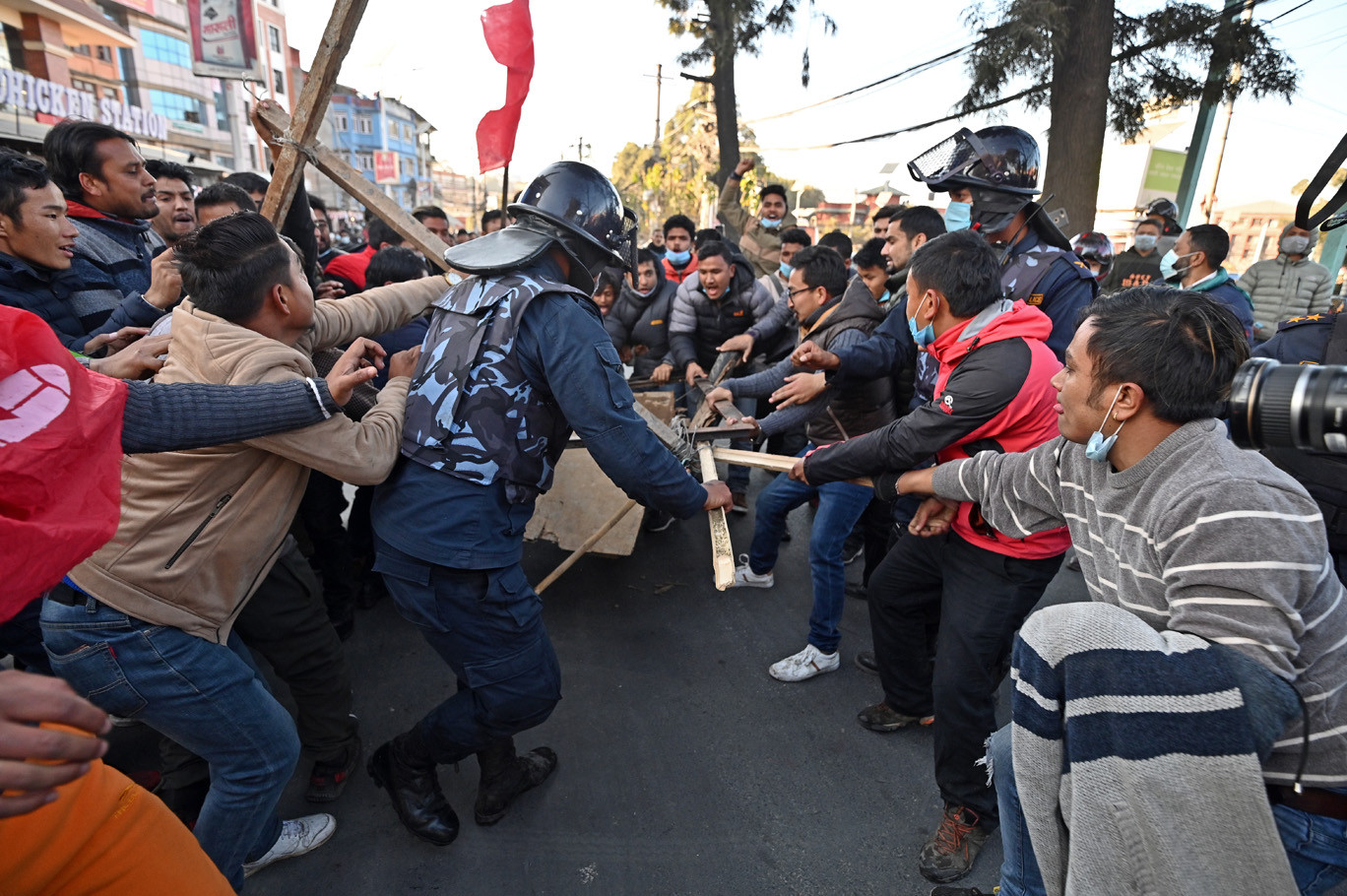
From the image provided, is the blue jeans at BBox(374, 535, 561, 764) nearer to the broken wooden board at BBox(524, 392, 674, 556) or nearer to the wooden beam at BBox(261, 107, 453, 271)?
the wooden beam at BBox(261, 107, 453, 271)

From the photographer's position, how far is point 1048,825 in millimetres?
1279

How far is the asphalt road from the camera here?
234 centimetres

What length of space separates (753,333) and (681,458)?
7.55ft

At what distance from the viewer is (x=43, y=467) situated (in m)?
1.07

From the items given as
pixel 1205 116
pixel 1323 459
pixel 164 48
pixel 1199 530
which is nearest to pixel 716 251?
pixel 1323 459

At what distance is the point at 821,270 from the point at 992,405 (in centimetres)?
184

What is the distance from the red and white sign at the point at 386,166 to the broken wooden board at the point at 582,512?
50.2 m

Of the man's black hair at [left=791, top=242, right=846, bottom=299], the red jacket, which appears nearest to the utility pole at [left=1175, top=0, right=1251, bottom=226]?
the man's black hair at [left=791, top=242, right=846, bottom=299]

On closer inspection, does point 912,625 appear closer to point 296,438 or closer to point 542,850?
point 542,850

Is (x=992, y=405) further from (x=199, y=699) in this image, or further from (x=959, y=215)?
(x=199, y=699)

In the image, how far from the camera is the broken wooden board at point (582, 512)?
13.5 feet

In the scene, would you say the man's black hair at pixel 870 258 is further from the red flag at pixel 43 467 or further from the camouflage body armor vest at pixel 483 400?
the red flag at pixel 43 467

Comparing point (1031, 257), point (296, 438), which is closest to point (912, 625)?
point (1031, 257)

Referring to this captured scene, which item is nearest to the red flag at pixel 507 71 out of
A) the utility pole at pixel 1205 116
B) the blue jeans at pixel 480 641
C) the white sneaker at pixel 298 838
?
the blue jeans at pixel 480 641
